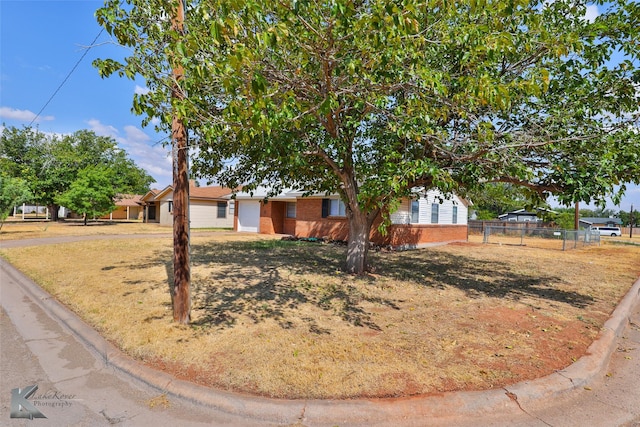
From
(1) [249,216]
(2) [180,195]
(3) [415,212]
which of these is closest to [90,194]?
(1) [249,216]

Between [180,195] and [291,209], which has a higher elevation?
[291,209]

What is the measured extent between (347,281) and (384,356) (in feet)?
14.0

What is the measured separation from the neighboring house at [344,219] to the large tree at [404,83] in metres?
7.53

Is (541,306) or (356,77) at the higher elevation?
(356,77)

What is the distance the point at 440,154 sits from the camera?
7250 millimetres

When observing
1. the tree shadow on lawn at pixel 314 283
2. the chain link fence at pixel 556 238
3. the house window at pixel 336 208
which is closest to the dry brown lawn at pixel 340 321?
the tree shadow on lawn at pixel 314 283

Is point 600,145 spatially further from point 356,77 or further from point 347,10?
point 347,10

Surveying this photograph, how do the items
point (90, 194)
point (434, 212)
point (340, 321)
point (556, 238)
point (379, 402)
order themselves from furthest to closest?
point (90, 194), point (556, 238), point (434, 212), point (340, 321), point (379, 402)

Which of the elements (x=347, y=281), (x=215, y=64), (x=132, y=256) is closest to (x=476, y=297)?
(x=347, y=281)

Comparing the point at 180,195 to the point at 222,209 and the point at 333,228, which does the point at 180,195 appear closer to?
the point at 333,228

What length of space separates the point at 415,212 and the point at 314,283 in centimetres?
1082

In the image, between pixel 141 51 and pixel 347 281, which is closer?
pixel 141 51

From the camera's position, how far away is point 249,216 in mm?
24625

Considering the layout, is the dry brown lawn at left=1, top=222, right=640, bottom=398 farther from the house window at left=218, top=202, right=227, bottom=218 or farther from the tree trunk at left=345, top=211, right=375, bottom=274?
the house window at left=218, top=202, right=227, bottom=218
